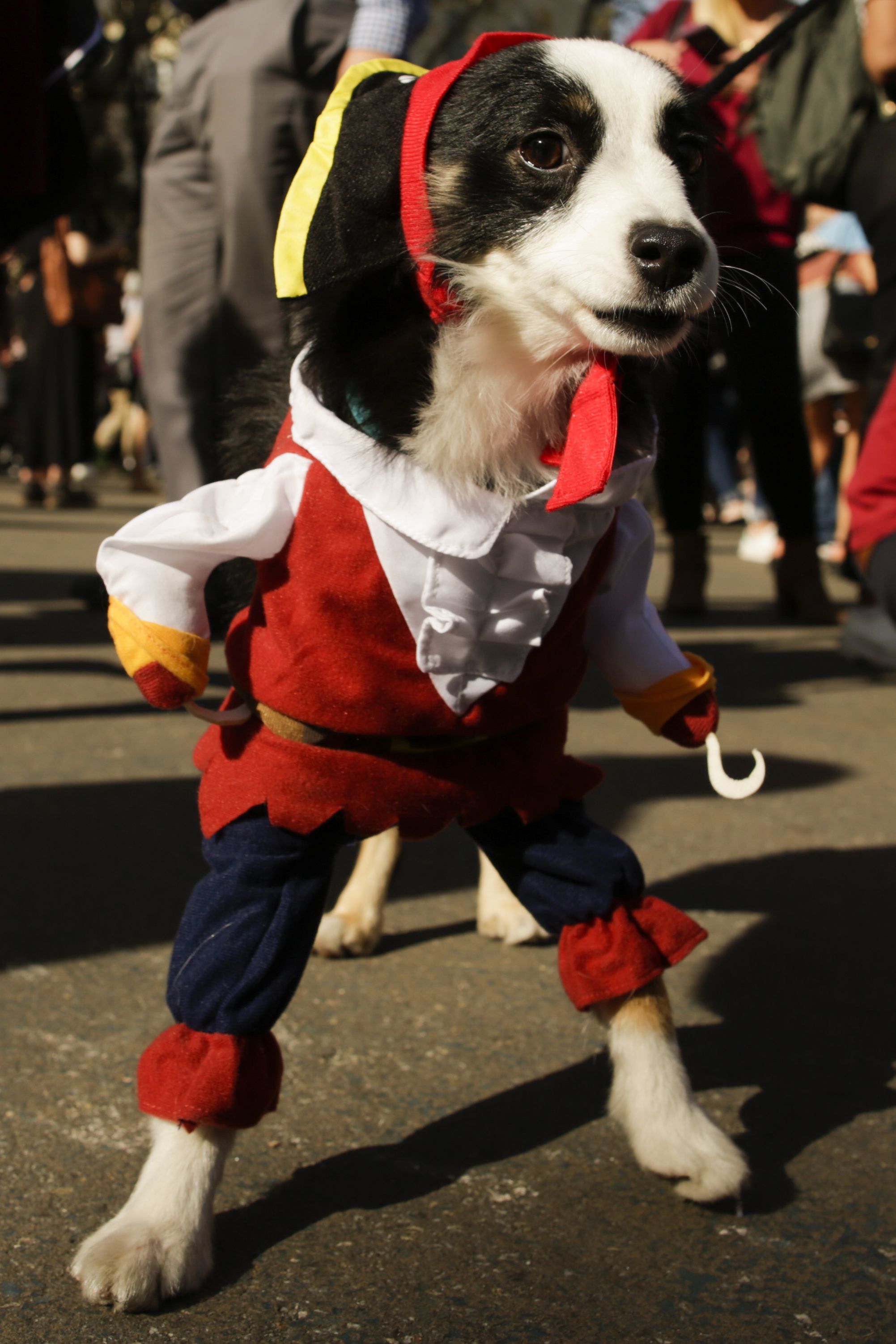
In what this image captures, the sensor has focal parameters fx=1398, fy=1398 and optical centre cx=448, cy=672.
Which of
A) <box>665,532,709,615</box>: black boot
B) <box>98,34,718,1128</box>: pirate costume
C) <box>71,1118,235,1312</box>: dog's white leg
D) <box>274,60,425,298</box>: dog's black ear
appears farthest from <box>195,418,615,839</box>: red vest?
<box>665,532,709,615</box>: black boot

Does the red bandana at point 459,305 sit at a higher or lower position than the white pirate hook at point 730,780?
→ higher

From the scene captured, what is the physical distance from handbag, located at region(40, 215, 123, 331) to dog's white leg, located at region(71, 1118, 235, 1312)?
8365mm

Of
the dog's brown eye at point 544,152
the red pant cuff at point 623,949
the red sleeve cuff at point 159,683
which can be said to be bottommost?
the red pant cuff at point 623,949

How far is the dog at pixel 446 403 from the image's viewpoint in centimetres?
158

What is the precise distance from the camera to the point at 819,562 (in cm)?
629

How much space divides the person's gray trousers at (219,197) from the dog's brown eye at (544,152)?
2357 millimetres

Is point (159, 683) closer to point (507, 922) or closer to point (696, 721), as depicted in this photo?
point (696, 721)

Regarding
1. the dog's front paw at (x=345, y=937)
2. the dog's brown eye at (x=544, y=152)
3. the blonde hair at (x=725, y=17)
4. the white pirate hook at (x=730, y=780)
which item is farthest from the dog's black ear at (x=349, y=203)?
the blonde hair at (x=725, y=17)

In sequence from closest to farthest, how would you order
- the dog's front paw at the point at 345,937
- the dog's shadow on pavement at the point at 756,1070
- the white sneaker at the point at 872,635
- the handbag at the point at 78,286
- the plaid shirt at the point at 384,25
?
the dog's shadow on pavement at the point at 756,1070
the dog's front paw at the point at 345,937
the plaid shirt at the point at 384,25
the white sneaker at the point at 872,635
the handbag at the point at 78,286

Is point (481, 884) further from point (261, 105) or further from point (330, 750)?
point (261, 105)

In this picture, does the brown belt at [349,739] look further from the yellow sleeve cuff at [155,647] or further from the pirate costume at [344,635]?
the yellow sleeve cuff at [155,647]

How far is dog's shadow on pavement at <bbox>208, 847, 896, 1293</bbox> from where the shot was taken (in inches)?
71.9

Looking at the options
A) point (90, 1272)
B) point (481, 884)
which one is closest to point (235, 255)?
point (481, 884)

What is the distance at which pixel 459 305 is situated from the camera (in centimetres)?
167
